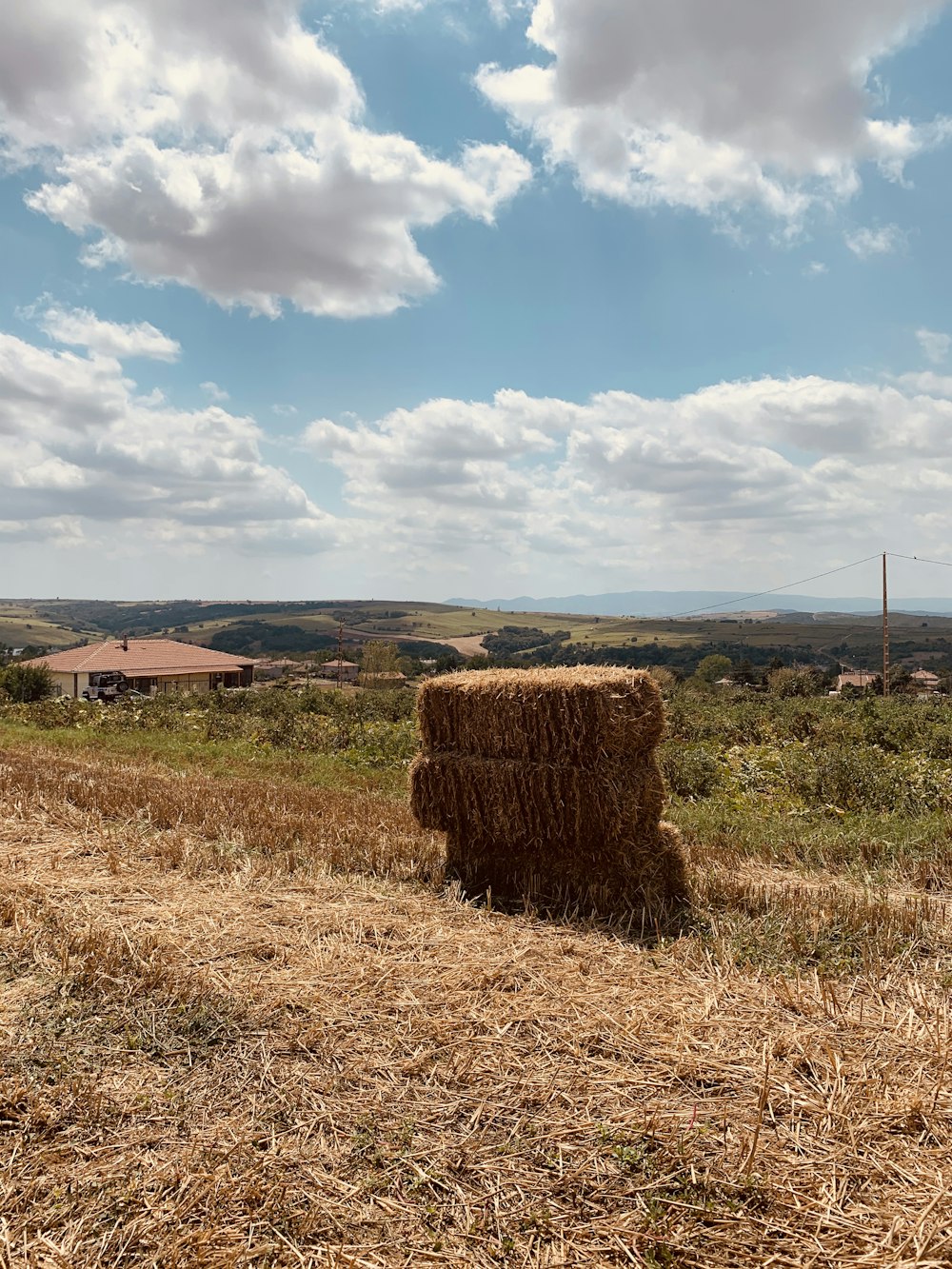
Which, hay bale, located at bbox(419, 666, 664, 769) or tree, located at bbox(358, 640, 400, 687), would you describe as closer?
hay bale, located at bbox(419, 666, 664, 769)

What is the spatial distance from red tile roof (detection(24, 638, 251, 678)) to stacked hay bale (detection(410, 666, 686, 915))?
192 ft

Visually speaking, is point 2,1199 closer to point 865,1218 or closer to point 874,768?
point 865,1218

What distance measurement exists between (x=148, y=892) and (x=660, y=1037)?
444 cm

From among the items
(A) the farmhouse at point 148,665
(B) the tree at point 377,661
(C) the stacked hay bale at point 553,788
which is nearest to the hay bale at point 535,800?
(C) the stacked hay bale at point 553,788

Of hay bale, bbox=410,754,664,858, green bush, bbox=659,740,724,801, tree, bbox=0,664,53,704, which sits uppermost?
hay bale, bbox=410,754,664,858

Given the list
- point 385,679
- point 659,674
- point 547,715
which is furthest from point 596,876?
point 385,679

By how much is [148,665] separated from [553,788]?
209 feet

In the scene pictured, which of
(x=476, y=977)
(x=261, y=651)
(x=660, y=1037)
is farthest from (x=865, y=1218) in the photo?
(x=261, y=651)

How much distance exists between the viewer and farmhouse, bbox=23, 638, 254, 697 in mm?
59656

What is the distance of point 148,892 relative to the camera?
6.57 meters

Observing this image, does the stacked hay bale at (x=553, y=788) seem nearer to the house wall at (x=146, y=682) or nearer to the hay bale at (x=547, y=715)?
the hay bale at (x=547, y=715)

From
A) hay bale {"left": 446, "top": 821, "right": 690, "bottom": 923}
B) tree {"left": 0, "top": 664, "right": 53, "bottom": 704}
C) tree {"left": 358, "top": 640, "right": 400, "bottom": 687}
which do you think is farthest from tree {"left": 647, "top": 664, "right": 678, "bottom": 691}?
tree {"left": 358, "top": 640, "right": 400, "bottom": 687}

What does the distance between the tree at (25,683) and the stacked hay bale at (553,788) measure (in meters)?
35.0

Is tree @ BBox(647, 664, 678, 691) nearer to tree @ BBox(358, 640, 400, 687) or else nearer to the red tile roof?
tree @ BBox(358, 640, 400, 687)
